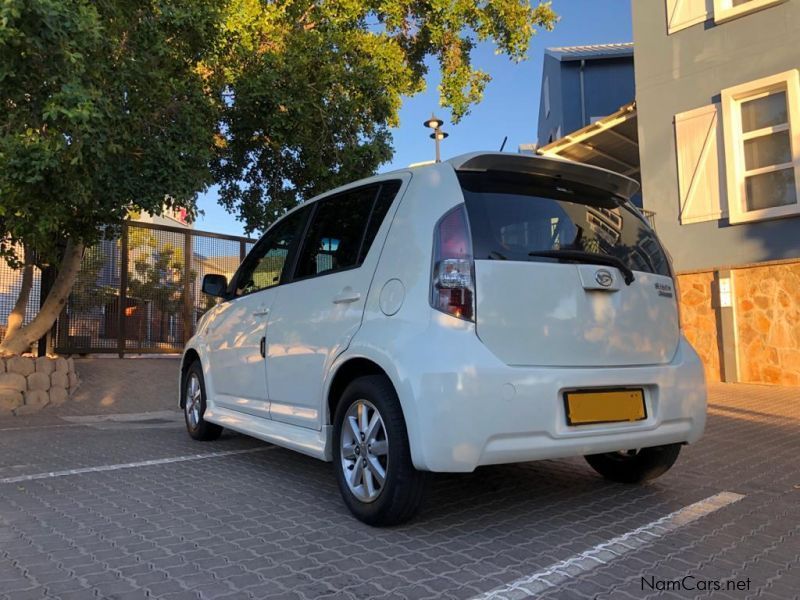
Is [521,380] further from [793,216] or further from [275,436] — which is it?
[793,216]

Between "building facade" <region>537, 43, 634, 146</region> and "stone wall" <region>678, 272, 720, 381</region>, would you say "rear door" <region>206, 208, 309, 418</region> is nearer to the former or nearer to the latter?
"stone wall" <region>678, 272, 720, 381</region>

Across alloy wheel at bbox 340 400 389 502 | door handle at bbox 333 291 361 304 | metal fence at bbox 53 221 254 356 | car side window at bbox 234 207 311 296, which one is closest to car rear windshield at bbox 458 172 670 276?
door handle at bbox 333 291 361 304

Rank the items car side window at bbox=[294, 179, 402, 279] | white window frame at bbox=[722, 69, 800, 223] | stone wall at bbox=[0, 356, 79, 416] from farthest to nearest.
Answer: white window frame at bbox=[722, 69, 800, 223]
stone wall at bbox=[0, 356, 79, 416]
car side window at bbox=[294, 179, 402, 279]

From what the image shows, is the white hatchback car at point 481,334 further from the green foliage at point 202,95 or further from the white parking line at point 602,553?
the green foliage at point 202,95

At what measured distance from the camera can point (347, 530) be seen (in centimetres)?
306

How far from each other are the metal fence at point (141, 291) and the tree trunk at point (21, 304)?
63cm

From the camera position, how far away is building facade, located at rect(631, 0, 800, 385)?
9195mm

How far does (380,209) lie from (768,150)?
339 inches

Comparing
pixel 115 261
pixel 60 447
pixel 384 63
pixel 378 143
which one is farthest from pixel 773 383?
pixel 115 261

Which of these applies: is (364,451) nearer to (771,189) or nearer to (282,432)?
(282,432)

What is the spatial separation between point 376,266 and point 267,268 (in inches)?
59.6

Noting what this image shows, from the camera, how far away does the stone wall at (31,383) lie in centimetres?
743

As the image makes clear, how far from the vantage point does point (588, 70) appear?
18047 mm

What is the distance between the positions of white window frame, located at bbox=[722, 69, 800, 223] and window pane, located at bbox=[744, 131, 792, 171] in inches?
3.5
